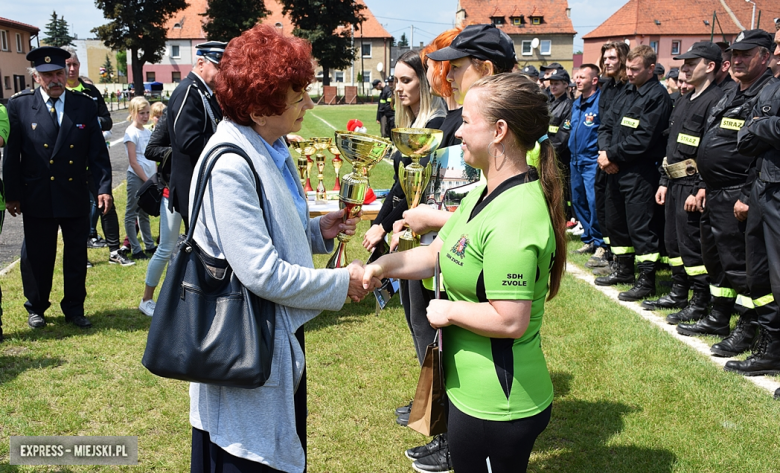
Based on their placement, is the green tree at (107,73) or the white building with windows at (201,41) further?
the green tree at (107,73)

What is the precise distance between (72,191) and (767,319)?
19.1 feet

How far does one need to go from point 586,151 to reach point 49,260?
21.8ft

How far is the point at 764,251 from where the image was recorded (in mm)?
4688

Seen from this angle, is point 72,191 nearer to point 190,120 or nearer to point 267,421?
point 190,120

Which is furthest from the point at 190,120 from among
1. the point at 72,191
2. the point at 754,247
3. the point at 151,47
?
the point at 151,47

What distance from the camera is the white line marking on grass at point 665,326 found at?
4.61 m

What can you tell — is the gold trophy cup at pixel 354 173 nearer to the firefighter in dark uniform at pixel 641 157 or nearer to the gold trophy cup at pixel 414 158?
the gold trophy cup at pixel 414 158

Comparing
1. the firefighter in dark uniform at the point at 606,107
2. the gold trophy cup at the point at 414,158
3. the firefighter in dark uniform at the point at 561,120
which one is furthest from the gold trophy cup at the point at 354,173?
the firefighter in dark uniform at the point at 561,120

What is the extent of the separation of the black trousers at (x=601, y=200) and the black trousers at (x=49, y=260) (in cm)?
566

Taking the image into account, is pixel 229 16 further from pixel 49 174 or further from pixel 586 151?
pixel 49 174

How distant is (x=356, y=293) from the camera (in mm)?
2350

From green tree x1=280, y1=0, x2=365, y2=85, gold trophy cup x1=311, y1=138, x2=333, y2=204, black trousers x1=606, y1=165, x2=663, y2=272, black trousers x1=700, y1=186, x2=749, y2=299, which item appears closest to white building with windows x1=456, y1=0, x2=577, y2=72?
green tree x1=280, y1=0, x2=365, y2=85

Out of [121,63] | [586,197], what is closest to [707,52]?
[586,197]

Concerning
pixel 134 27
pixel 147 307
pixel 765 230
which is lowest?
pixel 147 307
